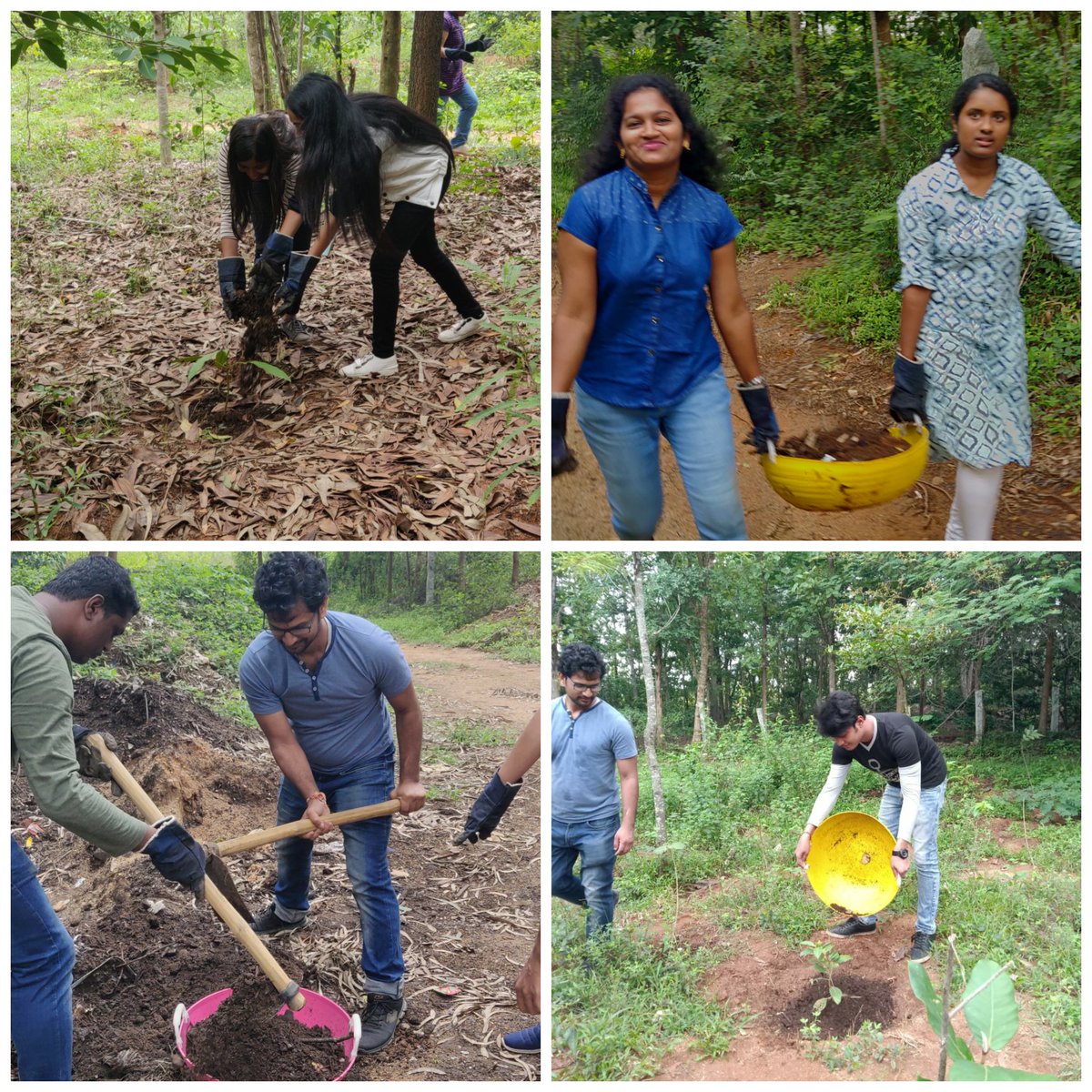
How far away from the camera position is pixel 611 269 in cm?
230

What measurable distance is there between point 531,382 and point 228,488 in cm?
134

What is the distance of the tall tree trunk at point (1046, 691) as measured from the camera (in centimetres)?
406

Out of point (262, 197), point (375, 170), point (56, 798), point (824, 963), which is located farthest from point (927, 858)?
point (262, 197)

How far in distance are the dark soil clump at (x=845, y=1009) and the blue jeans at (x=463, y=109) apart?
524cm

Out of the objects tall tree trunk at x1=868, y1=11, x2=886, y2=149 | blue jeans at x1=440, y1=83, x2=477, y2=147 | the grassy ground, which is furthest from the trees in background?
blue jeans at x1=440, y1=83, x2=477, y2=147

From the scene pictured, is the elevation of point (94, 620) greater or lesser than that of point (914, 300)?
lesser

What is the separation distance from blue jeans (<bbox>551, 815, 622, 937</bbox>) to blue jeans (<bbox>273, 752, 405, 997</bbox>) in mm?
562

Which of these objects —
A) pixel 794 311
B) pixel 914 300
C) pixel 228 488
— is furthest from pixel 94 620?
pixel 794 311

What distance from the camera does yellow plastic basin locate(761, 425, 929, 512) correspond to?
239 centimetres

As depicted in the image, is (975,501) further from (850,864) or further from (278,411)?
(278,411)

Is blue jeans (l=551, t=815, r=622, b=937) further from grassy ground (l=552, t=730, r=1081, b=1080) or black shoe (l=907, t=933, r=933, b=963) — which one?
black shoe (l=907, t=933, r=933, b=963)

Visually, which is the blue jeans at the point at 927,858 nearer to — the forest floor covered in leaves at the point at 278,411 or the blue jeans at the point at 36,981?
the forest floor covered in leaves at the point at 278,411

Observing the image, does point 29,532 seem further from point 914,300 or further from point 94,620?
point 914,300

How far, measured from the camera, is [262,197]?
3918 millimetres
